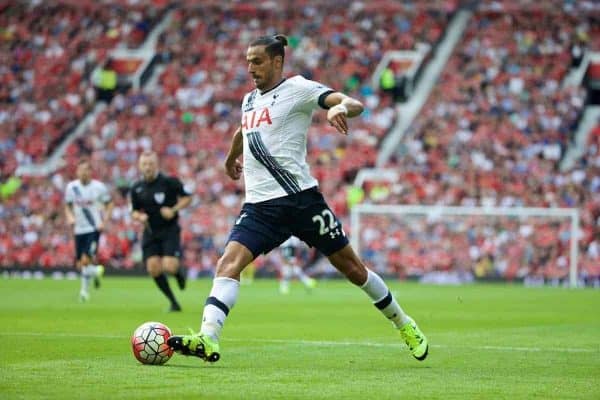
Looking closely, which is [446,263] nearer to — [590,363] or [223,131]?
[223,131]

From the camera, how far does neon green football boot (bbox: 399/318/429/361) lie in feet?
36.3

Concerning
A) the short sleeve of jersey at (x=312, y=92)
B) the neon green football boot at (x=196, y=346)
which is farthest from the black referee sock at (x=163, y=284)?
the neon green football boot at (x=196, y=346)

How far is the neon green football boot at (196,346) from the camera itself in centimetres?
990

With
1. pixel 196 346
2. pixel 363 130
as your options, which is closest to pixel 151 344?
pixel 196 346

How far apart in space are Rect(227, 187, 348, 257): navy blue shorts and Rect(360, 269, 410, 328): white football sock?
1.55 feet

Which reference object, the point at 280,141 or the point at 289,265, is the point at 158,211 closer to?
the point at 280,141

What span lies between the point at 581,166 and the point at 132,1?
18.5 metres

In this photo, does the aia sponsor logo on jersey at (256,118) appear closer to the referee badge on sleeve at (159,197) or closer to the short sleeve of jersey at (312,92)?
the short sleeve of jersey at (312,92)

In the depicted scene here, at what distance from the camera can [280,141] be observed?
35.0ft

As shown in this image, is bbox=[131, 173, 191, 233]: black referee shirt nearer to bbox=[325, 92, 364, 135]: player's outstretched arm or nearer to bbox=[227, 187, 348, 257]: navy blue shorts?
bbox=[227, 187, 348, 257]: navy blue shorts

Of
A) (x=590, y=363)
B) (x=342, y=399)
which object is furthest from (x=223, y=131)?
(x=342, y=399)

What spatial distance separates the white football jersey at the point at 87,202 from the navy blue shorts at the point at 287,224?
13248 mm

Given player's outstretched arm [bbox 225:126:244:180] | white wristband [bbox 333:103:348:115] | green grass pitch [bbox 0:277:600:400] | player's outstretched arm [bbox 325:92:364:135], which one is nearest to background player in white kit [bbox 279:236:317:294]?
green grass pitch [bbox 0:277:600:400]

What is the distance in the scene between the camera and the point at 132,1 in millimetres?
46719
